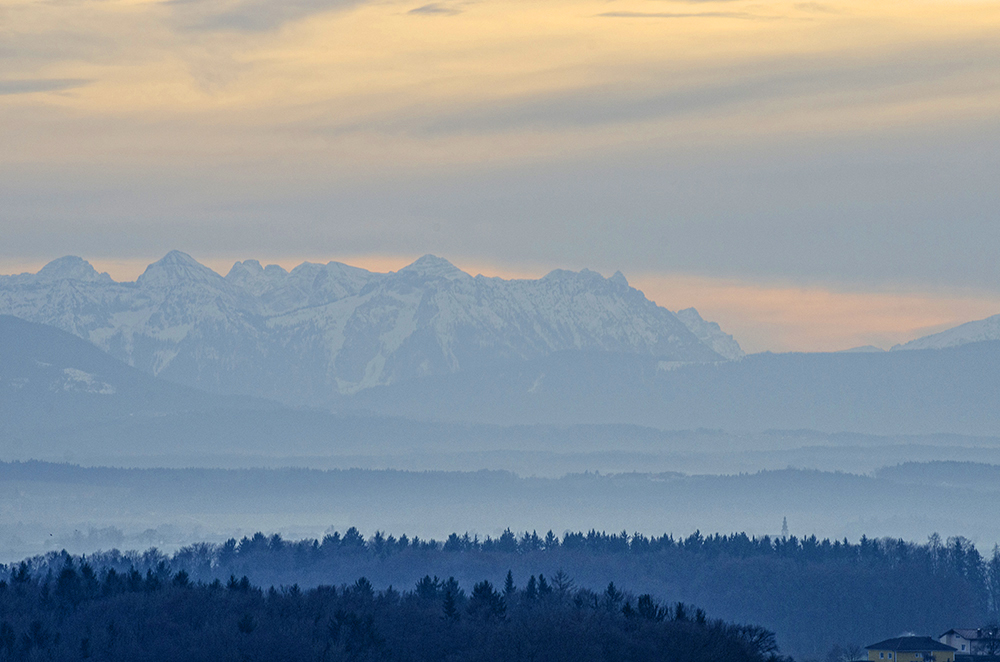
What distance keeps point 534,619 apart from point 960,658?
166 feet

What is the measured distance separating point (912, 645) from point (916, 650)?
1.52 meters

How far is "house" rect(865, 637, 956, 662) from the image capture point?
612 feet

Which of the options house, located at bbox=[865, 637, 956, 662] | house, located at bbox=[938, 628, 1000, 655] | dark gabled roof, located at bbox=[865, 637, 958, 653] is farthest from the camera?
house, located at bbox=[938, 628, 1000, 655]

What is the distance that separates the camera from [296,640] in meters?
171

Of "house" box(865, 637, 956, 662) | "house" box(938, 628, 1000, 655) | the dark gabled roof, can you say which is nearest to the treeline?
the dark gabled roof

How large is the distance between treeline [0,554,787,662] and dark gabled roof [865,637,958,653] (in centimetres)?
1448

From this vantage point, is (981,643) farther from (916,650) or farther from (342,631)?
(342,631)

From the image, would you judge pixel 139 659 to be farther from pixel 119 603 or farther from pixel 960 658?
pixel 960 658

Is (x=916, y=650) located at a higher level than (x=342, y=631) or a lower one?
lower

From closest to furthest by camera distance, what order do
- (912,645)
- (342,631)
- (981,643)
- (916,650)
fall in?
(342,631) < (916,650) < (912,645) < (981,643)

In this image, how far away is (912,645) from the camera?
188250 millimetres

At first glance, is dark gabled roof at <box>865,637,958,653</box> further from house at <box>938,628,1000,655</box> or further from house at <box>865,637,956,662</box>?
house at <box>938,628,1000,655</box>

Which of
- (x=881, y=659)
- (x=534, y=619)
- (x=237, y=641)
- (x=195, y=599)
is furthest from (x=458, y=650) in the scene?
Answer: (x=881, y=659)

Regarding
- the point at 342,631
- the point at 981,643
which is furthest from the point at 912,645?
the point at 342,631
